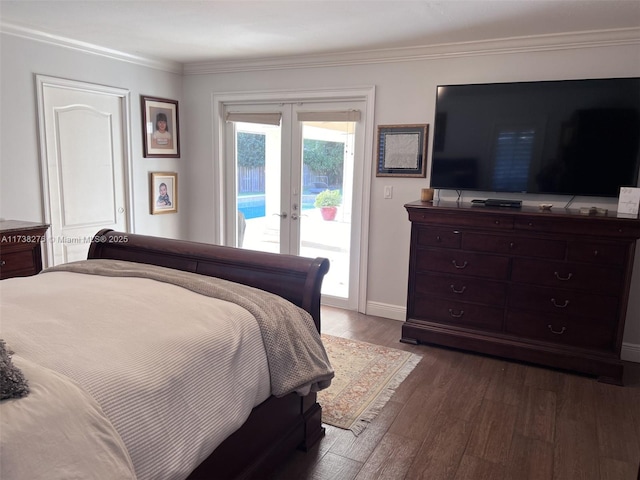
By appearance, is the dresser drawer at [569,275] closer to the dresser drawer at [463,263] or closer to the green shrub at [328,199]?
the dresser drawer at [463,263]

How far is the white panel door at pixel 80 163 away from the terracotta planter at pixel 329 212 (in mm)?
1915

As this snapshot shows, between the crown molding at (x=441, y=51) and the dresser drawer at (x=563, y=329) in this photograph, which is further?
the crown molding at (x=441, y=51)

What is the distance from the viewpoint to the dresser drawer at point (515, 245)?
3074mm

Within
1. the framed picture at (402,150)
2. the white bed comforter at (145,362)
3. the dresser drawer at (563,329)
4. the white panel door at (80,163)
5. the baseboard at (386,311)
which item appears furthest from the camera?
the baseboard at (386,311)

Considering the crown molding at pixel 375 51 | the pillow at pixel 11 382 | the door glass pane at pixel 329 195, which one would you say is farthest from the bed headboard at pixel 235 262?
the door glass pane at pixel 329 195

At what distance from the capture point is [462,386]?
2939mm

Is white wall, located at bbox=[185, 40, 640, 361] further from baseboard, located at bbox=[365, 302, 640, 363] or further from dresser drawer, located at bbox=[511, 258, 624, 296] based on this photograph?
dresser drawer, located at bbox=[511, 258, 624, 296]

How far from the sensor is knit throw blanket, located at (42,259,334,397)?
185 cm

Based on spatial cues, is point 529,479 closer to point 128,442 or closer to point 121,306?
point 128,442

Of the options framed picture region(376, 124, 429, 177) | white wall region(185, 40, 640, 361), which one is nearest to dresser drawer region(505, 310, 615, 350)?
white wall region(185, 40, 640, 361)

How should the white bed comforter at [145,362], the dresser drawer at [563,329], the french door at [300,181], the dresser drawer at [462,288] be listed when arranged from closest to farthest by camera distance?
the white bed comforter at [145,362]
the dresser drawer at [563,329]
the dresser drawer at [462,288]
the french door at [300,181]

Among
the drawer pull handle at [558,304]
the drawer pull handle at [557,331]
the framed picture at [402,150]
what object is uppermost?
the framed picture at [402,150]

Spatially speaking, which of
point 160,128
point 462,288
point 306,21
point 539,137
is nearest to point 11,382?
point 306,21

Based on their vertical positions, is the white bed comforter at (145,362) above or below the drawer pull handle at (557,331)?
above
